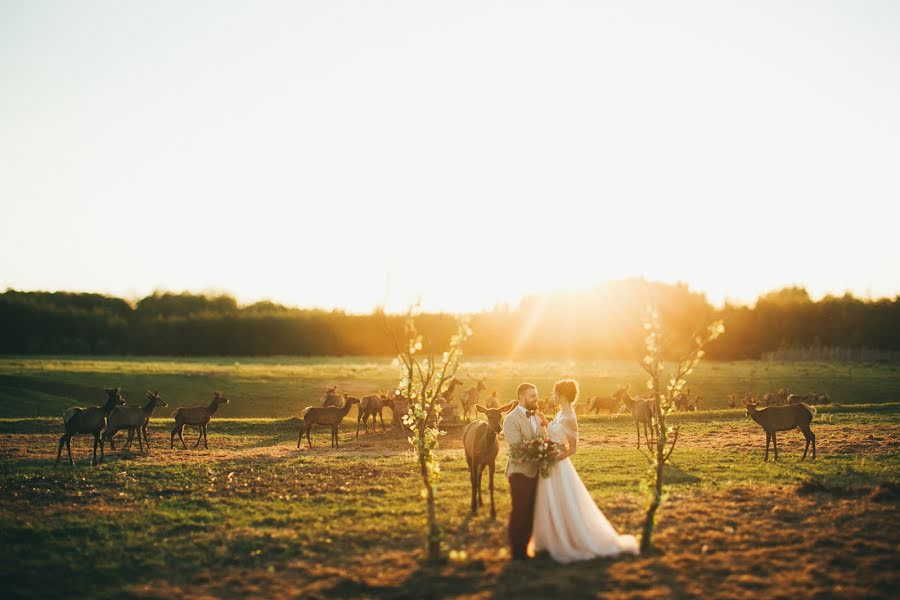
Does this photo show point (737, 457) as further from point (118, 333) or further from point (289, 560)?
point (118, 333)

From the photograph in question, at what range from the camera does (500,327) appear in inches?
3610

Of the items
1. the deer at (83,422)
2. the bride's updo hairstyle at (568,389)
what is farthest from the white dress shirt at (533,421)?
the deer at (83,422)

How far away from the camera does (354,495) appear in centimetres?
1477

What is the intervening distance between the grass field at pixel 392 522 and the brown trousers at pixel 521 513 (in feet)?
1.12

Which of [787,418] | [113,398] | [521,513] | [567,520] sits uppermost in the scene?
[113,398]

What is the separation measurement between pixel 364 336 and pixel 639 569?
81.5 meters

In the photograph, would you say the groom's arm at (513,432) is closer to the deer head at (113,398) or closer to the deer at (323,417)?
the deer at (323,417)

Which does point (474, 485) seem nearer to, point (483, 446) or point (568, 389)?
point (483, 446)

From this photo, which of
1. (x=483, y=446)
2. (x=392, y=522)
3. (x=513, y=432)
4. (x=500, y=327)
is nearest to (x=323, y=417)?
(x=392, y=522)

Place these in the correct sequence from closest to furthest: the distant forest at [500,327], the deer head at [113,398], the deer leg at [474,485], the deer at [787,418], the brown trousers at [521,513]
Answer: the brown trousers at [521,513]
the deer leg at [474,485]
the deer at [787,418]
the deer head at [113,398]
the distant forest at [500,327]

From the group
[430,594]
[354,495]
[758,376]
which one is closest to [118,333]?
[758,376]

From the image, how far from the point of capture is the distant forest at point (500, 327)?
76062mm

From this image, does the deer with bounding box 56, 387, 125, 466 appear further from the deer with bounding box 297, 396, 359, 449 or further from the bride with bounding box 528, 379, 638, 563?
the bride with bounding box 528, 379, 638, 563

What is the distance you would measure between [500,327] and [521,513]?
81.7 metres
